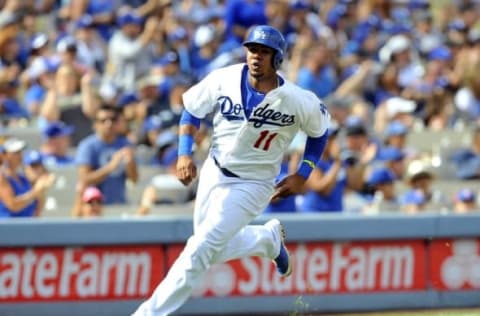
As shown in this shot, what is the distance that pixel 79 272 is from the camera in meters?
10.0

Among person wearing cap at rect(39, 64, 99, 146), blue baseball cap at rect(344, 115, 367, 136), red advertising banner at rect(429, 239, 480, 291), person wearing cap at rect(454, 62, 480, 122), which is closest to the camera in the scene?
red advertising banner at rect(429, 239, 480, 291)

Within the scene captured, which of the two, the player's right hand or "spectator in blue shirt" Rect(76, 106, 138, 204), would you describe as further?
"spectator in blue shirt" Rect(76, 106, 138, 204)

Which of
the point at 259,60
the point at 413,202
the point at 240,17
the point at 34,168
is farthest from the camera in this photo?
the point at 240,17

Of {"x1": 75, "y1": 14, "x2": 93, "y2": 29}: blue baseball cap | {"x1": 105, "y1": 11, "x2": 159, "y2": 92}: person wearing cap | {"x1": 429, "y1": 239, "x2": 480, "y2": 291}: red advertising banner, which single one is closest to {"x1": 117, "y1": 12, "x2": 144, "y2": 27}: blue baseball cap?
{"x1": 105, "y1": 11, "x2": 159, "y2": 92}: person wearing cap

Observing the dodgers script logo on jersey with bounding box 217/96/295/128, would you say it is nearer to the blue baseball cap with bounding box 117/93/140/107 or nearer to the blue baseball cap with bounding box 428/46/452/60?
the blue baseball cap with bounding box 117/93/140/107

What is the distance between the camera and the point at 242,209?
7836 mm

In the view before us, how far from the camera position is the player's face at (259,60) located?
756 cm

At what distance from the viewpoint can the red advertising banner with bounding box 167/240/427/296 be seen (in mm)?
10297

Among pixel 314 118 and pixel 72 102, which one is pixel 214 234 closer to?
pixel 314 118

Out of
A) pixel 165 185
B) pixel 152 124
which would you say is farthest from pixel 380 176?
pixel 152 124

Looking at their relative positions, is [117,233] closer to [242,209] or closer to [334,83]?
[242,209]

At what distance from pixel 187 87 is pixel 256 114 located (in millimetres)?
5996

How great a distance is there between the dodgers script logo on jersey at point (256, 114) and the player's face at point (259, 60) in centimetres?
22

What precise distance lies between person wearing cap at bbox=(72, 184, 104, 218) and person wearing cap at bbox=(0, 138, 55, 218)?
332mm
